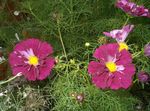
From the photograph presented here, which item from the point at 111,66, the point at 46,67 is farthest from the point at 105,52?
the point at 46,67

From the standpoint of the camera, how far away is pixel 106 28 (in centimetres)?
180

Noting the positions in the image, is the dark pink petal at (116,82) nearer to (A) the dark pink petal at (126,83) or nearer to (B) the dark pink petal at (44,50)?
(A) the dark pink petal at (126,83)

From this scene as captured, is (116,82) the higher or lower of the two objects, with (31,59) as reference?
lower

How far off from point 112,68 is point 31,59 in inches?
10.0

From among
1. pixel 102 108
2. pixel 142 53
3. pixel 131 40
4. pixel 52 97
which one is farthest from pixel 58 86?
pixel 131 40

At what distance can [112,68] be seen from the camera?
1.39m

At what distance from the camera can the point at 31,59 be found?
1448mm

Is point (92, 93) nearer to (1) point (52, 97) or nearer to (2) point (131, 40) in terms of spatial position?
(1) point (52, 97)

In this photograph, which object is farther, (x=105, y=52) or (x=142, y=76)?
(x=142, y=76)

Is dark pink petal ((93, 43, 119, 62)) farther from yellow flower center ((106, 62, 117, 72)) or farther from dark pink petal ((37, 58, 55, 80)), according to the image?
dark pink petal ((37, 58, 55, 80))

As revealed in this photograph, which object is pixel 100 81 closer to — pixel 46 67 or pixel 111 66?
pixel 111 66

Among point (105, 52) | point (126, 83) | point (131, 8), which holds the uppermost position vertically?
point (131, 8)

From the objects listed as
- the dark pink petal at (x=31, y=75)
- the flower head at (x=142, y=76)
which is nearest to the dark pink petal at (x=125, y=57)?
the flower head at (x=142, y=76)

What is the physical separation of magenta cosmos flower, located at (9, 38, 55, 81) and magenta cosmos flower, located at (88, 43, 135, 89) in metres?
0.15
